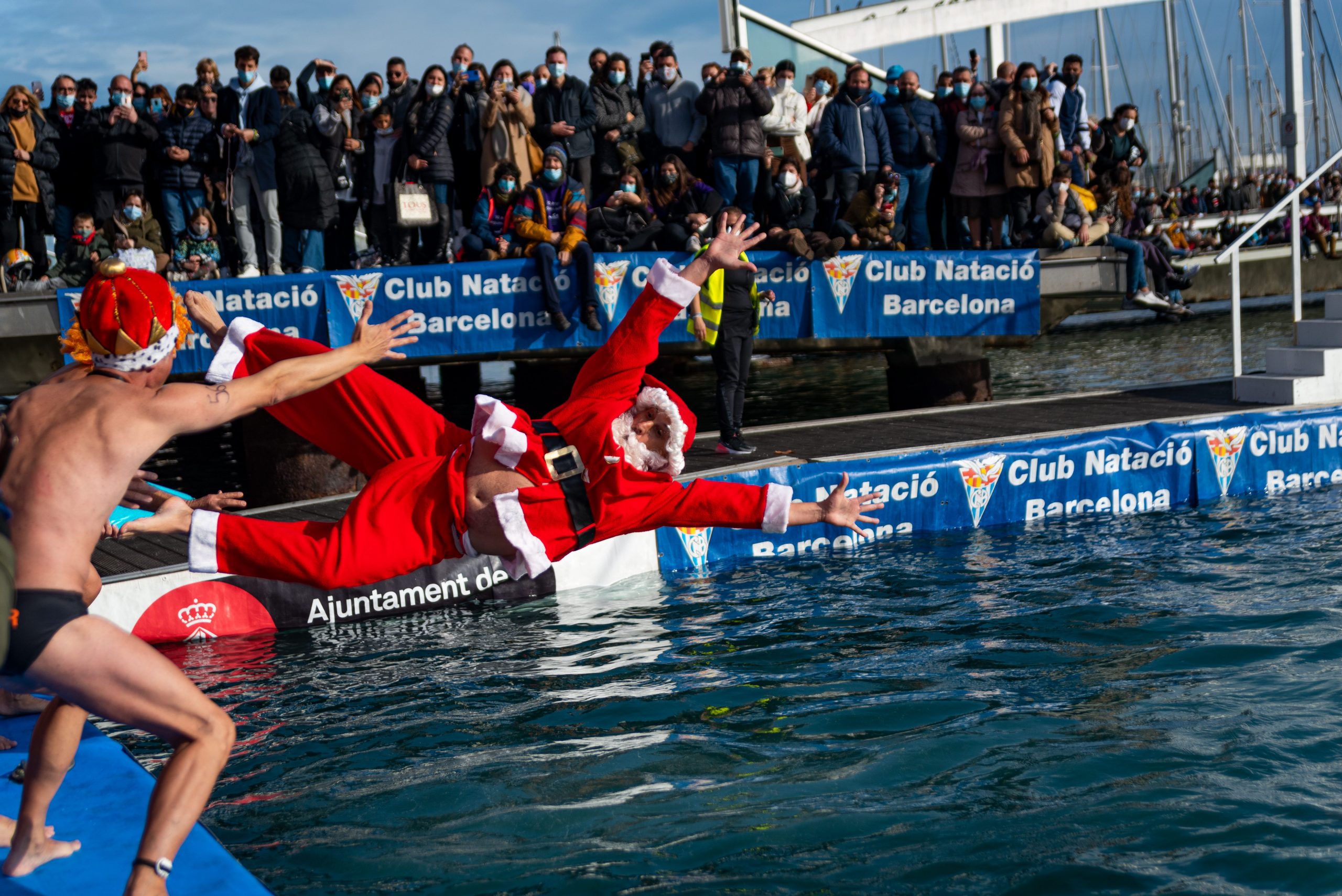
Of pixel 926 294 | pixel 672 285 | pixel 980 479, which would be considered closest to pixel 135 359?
pixel 672 285

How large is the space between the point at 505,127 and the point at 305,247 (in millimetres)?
2286

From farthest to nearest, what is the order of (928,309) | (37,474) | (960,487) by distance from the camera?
1. (928,309)
2. (960,487)
3. (37,474)

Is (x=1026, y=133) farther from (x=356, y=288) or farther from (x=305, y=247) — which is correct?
(x=305, y=247)

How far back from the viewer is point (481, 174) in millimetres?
12234

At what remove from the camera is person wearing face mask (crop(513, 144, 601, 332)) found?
38.0ft

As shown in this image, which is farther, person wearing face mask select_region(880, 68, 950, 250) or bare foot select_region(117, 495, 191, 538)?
person wearing face mask select_region(880, 68, 950, 250)

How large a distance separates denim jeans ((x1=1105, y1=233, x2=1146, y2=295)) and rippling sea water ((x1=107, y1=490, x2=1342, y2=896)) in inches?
219

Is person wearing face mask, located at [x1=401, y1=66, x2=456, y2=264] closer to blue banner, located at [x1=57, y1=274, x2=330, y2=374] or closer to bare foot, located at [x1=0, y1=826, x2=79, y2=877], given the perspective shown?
blue banner, located at [x1=57, y1=274, x2=330, y2=374]

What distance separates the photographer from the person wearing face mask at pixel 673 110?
13.0 m

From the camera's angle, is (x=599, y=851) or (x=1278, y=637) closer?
(x=599, y=851)

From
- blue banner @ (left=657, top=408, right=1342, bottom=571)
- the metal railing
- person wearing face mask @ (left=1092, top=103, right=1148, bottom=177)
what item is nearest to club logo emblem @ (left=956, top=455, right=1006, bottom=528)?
blue banner @ (left=657, top=408, right=1342, bottom=571)

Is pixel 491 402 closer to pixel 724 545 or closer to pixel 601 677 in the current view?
pixel 601 677

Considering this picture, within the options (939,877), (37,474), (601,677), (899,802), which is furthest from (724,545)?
(37,474)

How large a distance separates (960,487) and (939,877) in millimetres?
6279
